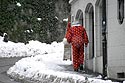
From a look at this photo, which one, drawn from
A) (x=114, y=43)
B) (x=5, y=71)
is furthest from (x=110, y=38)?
(x=5, y=71)

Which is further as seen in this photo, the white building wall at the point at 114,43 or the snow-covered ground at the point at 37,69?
the white building wall at the point at 114,43

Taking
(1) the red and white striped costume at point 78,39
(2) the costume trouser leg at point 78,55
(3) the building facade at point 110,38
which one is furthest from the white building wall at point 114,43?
(2) the costume trouser leg at point 78,55

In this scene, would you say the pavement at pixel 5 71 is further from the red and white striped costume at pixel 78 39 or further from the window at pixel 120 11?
the window at pixel 120 11

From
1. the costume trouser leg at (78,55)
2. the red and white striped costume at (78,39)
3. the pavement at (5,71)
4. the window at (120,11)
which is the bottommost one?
the pavement at (5,71)

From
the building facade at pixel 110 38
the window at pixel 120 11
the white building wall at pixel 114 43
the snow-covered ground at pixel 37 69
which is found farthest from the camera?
the window at pixel 120 11

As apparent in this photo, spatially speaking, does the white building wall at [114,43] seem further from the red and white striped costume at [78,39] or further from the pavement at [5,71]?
the pavement at [5,71]

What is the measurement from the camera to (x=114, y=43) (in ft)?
38.3

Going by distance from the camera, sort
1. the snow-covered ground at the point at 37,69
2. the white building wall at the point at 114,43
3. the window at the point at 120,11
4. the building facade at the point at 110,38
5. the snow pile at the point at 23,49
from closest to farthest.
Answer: the snow-covered ground at the point at 37,69 < the building facade at the point at 110,38 < the white building wall at the point at 114,43 < the window at the point at 120,11 < the snow pile at the point at 23,49

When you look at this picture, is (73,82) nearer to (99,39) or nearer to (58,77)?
(58,77)

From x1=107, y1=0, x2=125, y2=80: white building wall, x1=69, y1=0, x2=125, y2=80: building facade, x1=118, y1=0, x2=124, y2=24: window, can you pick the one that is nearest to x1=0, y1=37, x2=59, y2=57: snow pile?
x1=69, y1=0, x2=125, y2=80: building facade

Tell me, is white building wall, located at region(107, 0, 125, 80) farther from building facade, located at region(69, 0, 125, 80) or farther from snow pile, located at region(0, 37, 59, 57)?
snow pile, located at region(0, 37, 59, 57)

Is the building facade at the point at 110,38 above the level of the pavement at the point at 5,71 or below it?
above

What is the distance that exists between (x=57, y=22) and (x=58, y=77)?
86.6 feet

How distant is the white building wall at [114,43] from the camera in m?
11.2
